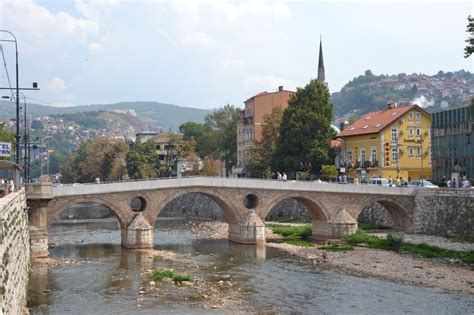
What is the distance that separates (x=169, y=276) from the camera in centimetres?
3036

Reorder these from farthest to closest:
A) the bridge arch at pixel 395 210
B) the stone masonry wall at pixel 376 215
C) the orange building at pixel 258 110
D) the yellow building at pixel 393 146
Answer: the orange building at pixel 258 110, the yellow building at pixel 393 146, the stone masonry wall at pixel 376 215, the bridge arch at pixel 395 210

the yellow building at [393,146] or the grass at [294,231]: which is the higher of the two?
the yellow building at [393,146]

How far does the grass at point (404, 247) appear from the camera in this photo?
35062 mm

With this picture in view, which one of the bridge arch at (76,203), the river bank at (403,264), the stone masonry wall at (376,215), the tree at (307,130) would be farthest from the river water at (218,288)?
the tree at (307,130)

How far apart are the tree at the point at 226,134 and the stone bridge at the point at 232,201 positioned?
A: 42.8 m

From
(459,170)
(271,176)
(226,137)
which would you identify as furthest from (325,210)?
(226,137)

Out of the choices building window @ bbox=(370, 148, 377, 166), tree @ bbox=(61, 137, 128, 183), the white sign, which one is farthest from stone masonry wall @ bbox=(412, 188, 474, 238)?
tree @ bbox=(61, 137, 128, 183)

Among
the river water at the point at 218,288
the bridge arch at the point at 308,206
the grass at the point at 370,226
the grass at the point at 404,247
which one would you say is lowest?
the river water at the point at 218,288

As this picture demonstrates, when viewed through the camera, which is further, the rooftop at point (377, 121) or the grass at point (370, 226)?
the rooftop at point (377, 121)

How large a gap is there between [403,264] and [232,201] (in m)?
14.1

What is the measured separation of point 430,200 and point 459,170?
814 cm

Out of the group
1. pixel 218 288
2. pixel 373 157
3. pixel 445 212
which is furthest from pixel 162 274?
pixel 373 157

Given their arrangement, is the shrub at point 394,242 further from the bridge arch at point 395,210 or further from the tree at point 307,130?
the tree at point 307,130

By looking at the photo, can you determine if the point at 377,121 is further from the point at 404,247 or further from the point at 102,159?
the point at 102,159
